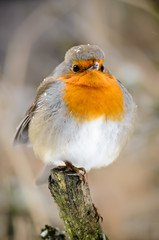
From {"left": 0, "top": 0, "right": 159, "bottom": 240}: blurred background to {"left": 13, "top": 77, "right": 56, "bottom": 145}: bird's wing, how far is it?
712 millimetres

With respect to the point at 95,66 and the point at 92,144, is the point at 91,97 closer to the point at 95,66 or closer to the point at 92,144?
the point at 95,66

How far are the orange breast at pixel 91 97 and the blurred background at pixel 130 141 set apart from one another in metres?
1.20

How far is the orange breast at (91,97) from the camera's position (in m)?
2.86

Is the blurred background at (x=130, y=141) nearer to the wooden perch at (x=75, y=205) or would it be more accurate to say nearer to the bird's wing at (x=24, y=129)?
the bird's wing at (x=24, y=129)

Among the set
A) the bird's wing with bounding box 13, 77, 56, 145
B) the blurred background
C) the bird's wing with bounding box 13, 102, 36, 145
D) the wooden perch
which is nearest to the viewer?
the wooden perch

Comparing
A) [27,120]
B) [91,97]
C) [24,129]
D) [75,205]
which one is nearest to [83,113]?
[91,97]

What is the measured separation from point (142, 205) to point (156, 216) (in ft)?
0.65

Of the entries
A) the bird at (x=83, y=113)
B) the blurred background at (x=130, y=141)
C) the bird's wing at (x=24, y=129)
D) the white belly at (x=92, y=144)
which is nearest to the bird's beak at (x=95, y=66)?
the bird at (x=83, y=113)

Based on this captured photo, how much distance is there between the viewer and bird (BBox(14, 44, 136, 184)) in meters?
2.88

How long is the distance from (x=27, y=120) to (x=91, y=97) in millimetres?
868

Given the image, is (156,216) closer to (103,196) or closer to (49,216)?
(103,196)

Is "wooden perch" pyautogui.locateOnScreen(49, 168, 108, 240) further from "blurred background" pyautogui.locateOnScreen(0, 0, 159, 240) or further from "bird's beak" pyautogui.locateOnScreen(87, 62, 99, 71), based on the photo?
"blurred background" pyautogui.locateOnScreen(0, 0, 159, 240)

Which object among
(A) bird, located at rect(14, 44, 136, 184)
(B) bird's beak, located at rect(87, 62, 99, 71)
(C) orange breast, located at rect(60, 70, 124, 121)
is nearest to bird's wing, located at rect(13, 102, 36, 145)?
(A) bird, located at rect(14, 44, 136, 184)

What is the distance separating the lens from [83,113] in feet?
9.41
